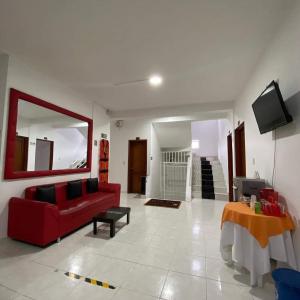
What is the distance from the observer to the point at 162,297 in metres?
1.65

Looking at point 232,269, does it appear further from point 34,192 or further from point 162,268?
point 34,192

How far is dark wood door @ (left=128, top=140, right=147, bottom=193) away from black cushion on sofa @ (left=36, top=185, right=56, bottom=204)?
4.00m

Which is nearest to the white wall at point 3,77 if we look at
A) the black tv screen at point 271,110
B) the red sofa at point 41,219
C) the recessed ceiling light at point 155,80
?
the red sofa at point 41,219

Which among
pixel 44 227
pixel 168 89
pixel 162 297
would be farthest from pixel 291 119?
pixel 44 227

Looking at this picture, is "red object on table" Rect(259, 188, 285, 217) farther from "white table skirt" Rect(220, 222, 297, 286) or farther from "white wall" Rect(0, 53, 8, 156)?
"white wall" Rect(0, 53, 8, 156)

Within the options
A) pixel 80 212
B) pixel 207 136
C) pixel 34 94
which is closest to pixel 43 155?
pixel 34 94

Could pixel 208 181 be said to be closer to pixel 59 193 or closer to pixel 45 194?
pixel 59 193

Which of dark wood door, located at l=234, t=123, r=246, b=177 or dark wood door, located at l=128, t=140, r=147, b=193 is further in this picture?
dark wood door, located at l=128, t=140, r=147, b=193

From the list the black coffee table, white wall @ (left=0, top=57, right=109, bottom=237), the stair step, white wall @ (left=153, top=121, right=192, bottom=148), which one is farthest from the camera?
white wall @ (left=153, top=121, right=192, bottom=148)

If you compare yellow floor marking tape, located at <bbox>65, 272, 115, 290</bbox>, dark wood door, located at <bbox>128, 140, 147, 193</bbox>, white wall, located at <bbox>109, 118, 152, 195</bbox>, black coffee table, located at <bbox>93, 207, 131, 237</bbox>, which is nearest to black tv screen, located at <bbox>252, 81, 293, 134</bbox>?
yellow floor marking tape, located at <bbox>65, 272, 115, 290</bbox>

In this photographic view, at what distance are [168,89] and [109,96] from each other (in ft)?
5.25

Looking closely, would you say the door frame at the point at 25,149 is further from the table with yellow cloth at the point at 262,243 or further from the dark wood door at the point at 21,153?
the table with yellow cloth at the point at 262,243

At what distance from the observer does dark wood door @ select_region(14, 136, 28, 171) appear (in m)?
2.93

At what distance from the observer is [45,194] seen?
2.97m
